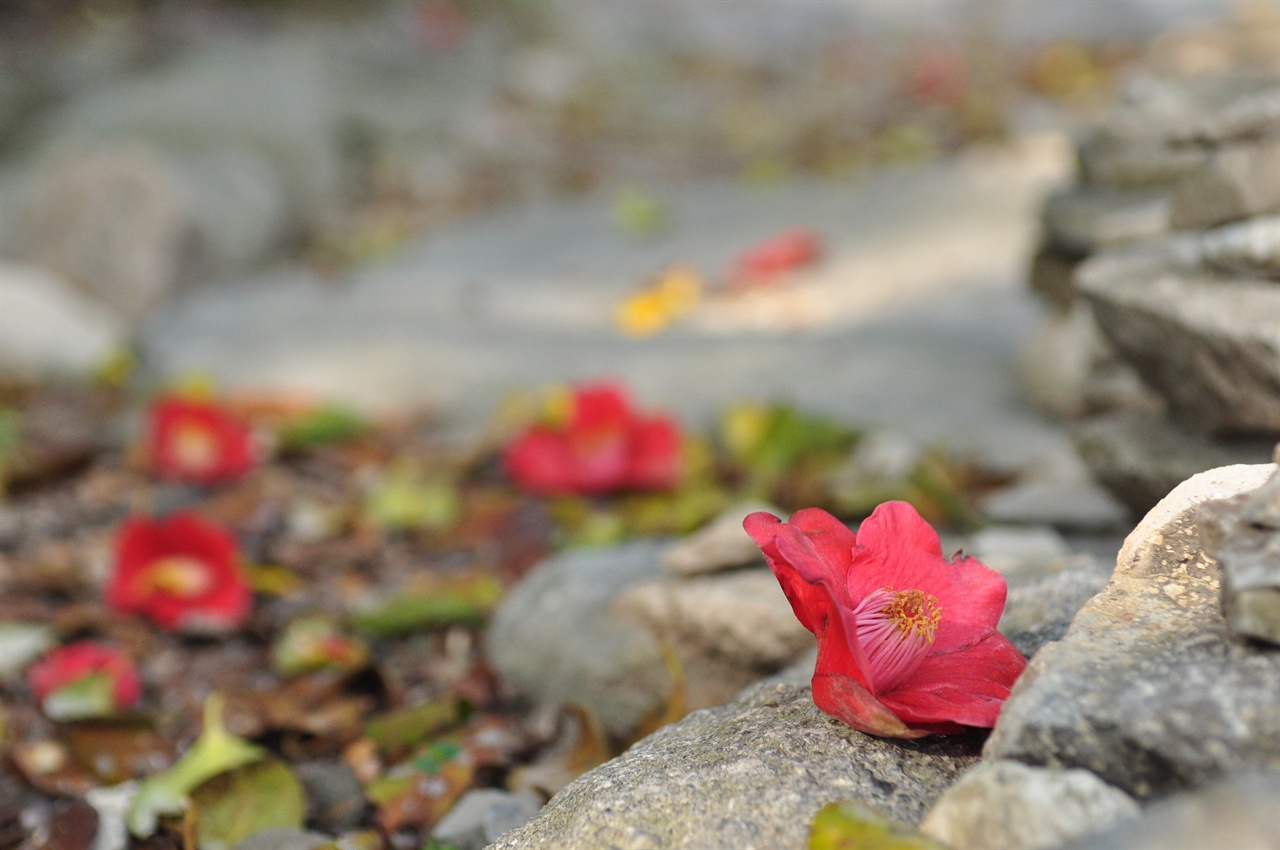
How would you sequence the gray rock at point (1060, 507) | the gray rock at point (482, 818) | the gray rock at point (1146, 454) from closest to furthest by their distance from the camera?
the gray rock at point (482, 818), the gray rock at point (1146, 454), the gray rock at point (1060, 507)

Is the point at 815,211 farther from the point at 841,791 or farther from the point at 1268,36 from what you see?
the point at 841,791

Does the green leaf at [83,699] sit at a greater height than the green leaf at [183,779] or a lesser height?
lesser

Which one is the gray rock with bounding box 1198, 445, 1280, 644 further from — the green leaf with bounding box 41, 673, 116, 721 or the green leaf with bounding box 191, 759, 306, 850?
the green leaf with bounding box 41, 673, 116, 721

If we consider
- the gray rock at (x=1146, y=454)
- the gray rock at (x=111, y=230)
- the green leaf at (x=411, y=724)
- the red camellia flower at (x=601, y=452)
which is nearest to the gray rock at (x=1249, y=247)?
the gray rock at (x=1146, y=454)

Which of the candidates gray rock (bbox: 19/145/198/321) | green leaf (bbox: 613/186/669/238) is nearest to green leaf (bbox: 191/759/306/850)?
gray rock (bbox: 19/145/198/321)

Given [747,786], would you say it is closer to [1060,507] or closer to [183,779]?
[183,779]

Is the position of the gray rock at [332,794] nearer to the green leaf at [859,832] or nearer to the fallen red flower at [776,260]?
the green leaf at [859,832]
